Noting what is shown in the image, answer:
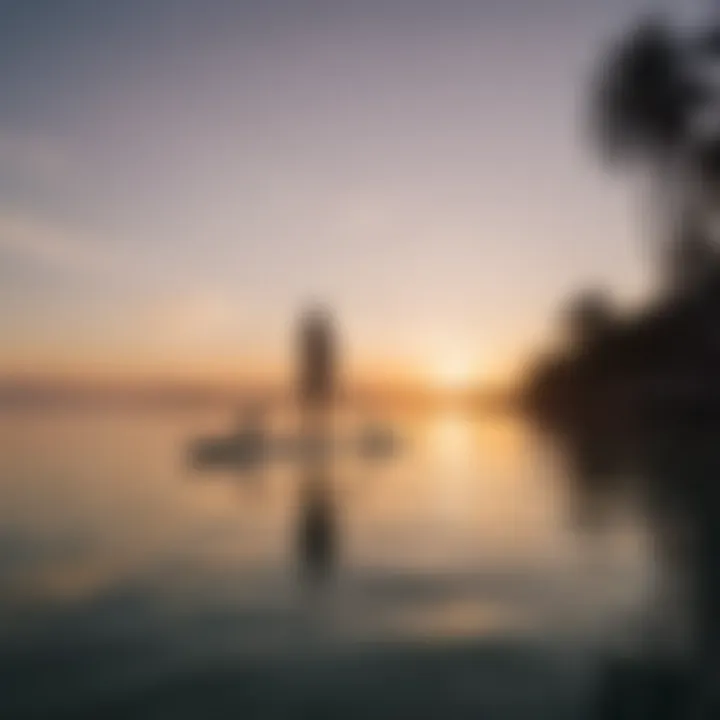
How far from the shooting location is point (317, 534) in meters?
4.96

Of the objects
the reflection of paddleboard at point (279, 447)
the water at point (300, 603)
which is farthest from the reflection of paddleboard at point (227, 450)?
the water at point (300, 603)

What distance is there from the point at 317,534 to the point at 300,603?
155 cm

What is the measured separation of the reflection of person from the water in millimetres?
71

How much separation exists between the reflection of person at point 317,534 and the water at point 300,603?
0.07 m

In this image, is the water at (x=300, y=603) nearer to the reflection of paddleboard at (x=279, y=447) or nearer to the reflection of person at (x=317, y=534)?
the reflection of person at (x=317, y=534)

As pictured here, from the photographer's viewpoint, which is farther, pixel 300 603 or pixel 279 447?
pixel 279 447

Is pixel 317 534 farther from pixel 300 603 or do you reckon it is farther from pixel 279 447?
pixel 279 447

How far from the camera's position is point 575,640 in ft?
Answer: 9.58

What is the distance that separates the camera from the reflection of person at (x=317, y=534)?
4105 mm

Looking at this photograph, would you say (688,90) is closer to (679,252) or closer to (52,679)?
(679,252)

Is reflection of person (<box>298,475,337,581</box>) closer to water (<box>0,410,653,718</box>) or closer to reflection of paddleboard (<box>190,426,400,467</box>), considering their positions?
water (<box>0,410,653,718</box>)

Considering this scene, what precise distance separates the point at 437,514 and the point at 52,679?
12.2 feet

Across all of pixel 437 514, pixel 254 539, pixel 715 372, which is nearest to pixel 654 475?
pixel 715 372

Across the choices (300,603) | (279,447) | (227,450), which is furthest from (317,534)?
(279,447)
